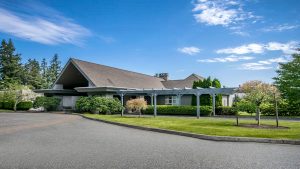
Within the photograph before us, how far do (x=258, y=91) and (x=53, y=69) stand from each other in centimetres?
8449

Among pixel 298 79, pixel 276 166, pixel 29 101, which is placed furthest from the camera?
pixel 29 101

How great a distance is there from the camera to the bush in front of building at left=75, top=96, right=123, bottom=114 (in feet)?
99.6

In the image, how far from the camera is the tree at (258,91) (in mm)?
16516

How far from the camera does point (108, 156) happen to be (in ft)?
26.0

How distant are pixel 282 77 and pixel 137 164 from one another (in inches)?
1094

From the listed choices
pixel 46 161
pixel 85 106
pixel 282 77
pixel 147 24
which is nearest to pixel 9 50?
pixel 85 106

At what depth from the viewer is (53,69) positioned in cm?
9069

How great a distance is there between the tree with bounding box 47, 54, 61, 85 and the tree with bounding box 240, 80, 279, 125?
243 ft

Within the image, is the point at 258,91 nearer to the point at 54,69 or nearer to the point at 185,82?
the point at 185,82

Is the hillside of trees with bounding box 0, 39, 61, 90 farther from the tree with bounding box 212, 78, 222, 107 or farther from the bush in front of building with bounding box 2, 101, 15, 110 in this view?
the tree with bounding box 212, 78, 222, 107

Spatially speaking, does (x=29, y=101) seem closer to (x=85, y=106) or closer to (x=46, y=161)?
(x=85, y=106)

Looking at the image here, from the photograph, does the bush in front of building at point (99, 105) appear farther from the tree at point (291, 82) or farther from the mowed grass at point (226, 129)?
the tree at point (291, 82)

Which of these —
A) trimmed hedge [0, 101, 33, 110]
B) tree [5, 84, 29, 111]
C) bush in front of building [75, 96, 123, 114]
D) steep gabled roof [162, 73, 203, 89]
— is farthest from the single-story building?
steep gabled roof [162, 73, 203, 89]

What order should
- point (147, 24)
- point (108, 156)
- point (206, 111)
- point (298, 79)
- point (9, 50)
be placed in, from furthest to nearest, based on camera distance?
1. point (9, 50)
2. point (206, 111)
3. point (298, 79)
4. point (147, 24)
5. point (108, 156)
